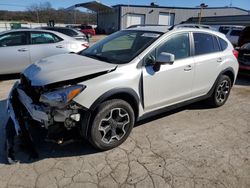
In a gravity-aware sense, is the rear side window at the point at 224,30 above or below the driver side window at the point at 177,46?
above

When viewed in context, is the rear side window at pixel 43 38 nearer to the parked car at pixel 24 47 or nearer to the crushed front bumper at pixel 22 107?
the parked car at pixel 24 47

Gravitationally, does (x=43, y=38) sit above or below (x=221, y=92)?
above

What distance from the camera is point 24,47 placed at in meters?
6.54

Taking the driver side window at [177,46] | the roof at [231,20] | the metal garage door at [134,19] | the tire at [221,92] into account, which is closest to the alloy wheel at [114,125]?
the driver side window at [177,46]

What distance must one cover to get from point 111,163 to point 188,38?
245cm

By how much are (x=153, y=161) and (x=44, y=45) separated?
17.1 ft

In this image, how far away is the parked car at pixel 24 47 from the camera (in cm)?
638

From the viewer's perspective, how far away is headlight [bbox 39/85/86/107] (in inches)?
107

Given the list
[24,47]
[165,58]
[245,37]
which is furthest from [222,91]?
[245,37]

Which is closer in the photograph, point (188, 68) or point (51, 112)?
point (51, 112)

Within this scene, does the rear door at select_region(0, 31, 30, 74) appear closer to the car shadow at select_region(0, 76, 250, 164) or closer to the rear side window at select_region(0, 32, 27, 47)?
the rear side window at select_region(0, 32, 27, 47)

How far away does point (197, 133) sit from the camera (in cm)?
384

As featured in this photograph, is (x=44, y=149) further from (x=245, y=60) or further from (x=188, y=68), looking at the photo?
(x=245, y=60)

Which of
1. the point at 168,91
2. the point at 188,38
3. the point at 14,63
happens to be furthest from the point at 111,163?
the point at 14,63
